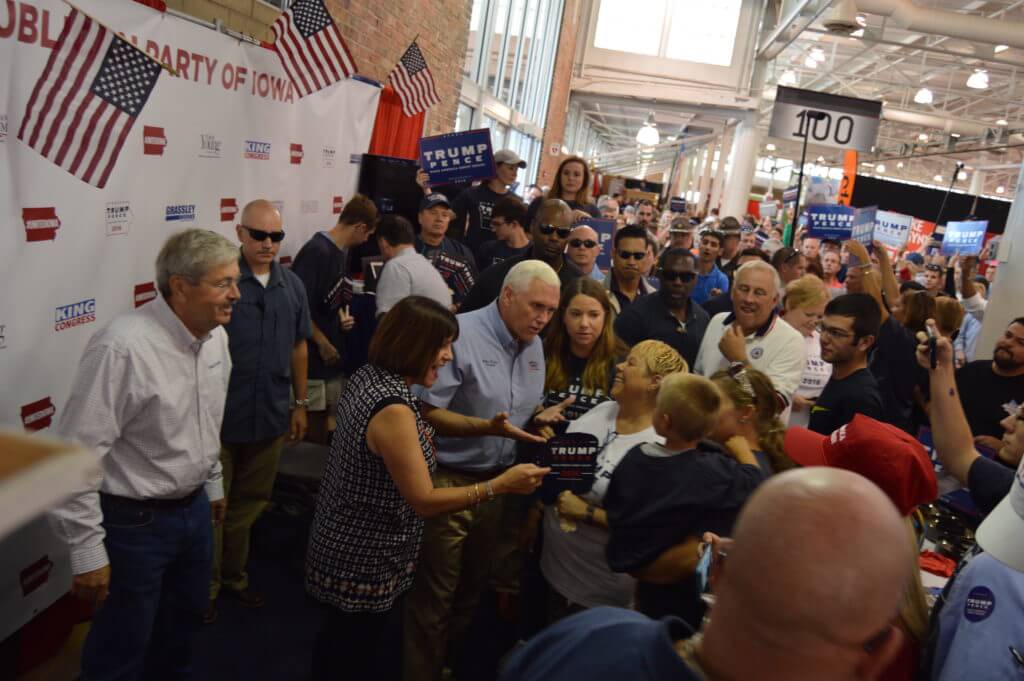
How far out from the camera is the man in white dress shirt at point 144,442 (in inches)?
88.6

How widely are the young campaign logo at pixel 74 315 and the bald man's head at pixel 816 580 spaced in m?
2.82

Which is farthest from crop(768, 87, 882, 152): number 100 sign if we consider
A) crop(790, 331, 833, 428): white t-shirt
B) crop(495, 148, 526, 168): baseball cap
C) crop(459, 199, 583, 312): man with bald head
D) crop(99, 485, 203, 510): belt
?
crop(99, 485, 203, 510): belt

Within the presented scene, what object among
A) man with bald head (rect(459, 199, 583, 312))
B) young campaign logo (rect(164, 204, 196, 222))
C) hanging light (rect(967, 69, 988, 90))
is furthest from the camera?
hanging light (rect(967, 69, 988, 90))

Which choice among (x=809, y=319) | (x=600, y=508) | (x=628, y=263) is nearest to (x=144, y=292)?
(x=600, y=508)

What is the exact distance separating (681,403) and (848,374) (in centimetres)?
168

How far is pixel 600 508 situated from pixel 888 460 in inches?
40.1

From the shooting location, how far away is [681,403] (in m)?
2.32

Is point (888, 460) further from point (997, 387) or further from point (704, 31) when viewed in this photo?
point (704, 31)

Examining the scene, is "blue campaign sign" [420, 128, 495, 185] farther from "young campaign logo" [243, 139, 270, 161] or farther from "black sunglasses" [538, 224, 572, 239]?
"young campaign logo" [243, 139, 270, 161]

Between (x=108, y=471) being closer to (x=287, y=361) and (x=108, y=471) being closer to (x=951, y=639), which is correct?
(x=287, y=361)

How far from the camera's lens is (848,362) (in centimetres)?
359

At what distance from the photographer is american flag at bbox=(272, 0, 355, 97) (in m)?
4.48

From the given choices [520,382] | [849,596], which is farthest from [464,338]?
[849,596]

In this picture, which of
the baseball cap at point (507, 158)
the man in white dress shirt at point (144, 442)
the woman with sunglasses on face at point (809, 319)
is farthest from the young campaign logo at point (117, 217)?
the baseball cap at point (507, 158)
